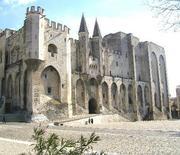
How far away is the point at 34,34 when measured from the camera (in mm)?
32031

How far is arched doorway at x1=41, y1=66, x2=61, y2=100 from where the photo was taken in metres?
32.9

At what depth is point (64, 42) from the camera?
116 ft

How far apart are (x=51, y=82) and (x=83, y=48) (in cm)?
976

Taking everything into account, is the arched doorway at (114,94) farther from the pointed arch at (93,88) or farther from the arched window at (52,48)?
the arched window at (52,48)

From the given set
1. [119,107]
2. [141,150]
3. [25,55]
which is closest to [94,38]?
[119,107]

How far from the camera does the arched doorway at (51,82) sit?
3291cm

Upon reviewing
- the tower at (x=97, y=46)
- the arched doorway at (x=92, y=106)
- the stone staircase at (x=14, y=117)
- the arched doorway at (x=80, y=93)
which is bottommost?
the stone staircase at (x=14, y=117)

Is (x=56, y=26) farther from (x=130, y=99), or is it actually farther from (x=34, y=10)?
(x=130, y=99)

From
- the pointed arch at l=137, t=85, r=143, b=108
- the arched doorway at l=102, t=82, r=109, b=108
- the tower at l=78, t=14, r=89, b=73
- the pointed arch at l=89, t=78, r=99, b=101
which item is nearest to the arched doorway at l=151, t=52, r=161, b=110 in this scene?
the pointed arch at l=137, t=85, r=143, b=108

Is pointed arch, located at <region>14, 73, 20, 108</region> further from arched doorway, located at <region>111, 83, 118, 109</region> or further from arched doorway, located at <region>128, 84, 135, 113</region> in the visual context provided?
arched doorway, located at <region>128, 84, 135, 113</region>

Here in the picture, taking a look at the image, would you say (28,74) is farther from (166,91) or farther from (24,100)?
(166,91)

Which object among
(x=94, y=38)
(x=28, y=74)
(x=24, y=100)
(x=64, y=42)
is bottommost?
(x=24, y=100)

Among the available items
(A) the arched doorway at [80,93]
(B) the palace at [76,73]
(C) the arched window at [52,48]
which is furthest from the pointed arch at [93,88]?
(C) the arched window at [52,48]

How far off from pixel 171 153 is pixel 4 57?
32672mm
